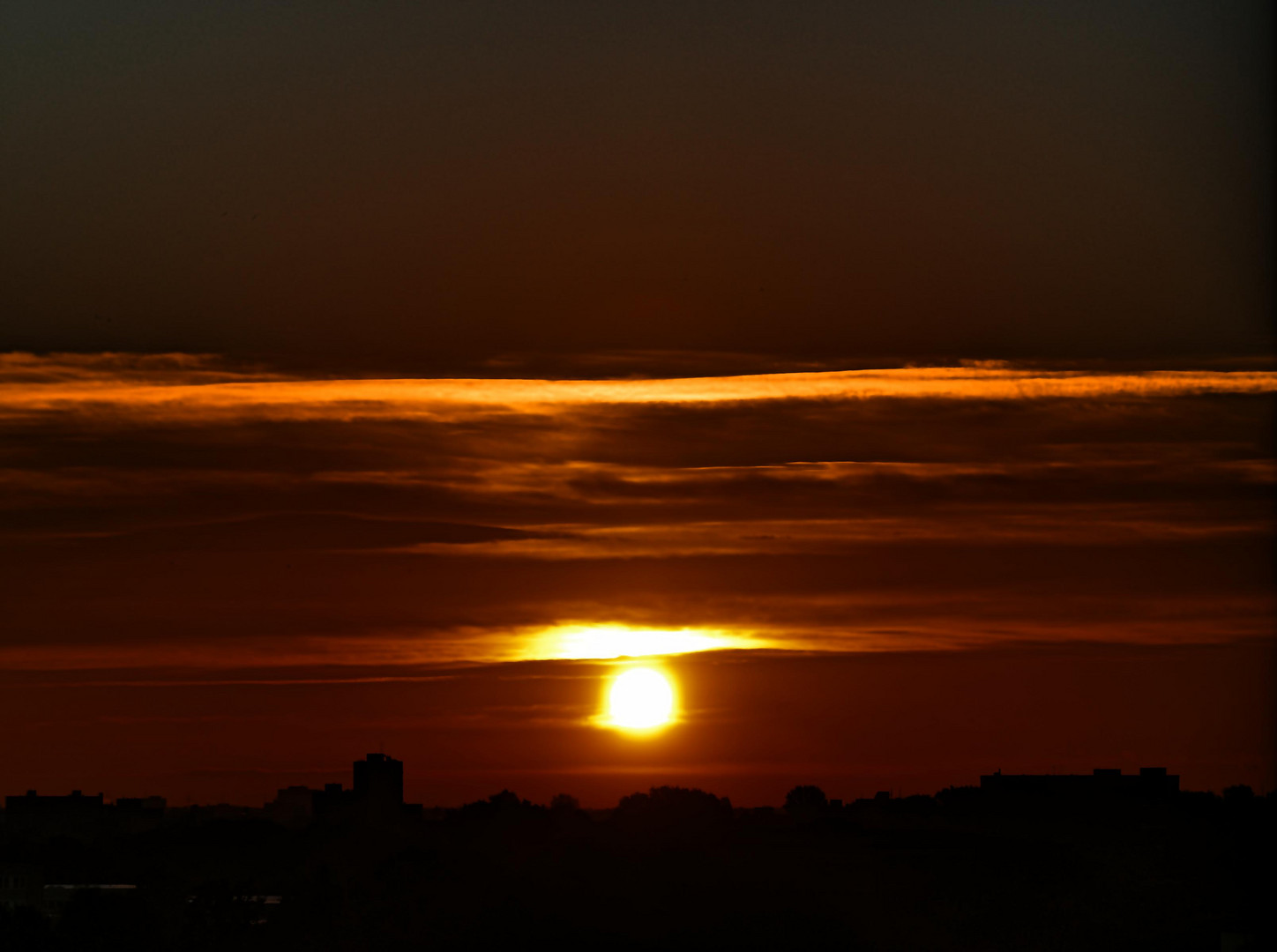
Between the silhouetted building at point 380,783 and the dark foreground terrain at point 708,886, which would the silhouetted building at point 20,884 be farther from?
the silhouetted building at point 380,783

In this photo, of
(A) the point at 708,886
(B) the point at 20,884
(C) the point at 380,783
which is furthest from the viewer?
(C) the point at 380,783

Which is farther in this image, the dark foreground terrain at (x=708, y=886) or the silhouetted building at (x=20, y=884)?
the silhouetted building at (x=20, y=884)

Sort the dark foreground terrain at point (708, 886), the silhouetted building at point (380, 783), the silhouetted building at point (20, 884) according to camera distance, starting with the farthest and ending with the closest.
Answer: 1. the silhouetted building at point (380, 783)
2. the silhouetted building at point (20, 884)
3. the dark foreground terrain at point (708, 886)

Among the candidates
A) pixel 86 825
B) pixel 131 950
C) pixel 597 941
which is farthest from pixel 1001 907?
pixel 86 825

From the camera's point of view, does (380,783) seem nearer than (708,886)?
No

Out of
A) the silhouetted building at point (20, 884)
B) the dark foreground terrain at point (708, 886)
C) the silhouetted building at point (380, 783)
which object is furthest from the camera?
the silhouetted building at point (380, 783)

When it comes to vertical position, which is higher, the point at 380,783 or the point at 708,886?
the point at 380,783

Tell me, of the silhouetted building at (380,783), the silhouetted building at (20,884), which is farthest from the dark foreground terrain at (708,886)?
the silhouetted building at (380,783)

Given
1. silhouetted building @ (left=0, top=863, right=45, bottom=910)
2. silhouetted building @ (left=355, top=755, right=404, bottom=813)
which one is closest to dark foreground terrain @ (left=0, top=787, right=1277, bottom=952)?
silhouetted building @ (left=0, top=863, right=45, bottom=910)

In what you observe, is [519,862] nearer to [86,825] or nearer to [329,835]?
[329,835]

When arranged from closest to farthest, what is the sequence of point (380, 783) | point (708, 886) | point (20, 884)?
point (708, 886)
point (20, 884)
point (380, 783)

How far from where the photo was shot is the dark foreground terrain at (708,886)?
132500 mm

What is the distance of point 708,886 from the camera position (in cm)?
14225

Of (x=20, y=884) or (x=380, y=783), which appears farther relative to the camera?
(x=380, y=783)
